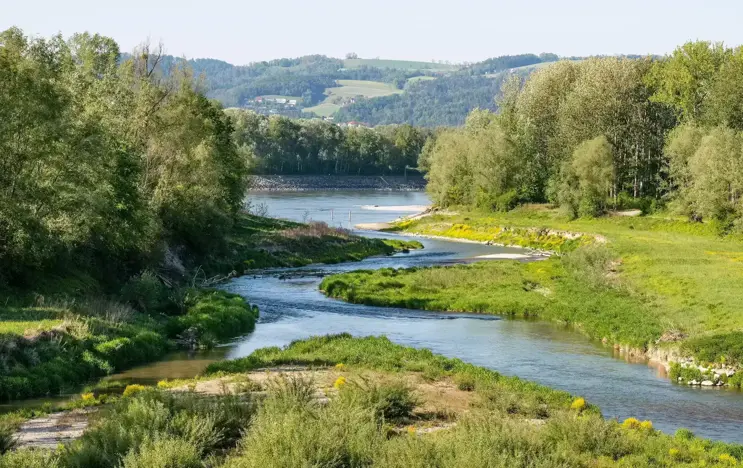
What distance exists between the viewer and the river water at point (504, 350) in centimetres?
3219

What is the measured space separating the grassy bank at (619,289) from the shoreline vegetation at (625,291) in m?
0.07

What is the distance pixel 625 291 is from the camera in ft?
187

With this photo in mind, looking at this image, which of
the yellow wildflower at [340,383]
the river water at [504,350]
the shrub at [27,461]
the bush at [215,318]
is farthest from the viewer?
the bush at [215,318]

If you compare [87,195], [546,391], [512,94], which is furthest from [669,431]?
[512,94]

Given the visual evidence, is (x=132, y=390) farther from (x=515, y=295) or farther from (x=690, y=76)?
(x=690, y=76)

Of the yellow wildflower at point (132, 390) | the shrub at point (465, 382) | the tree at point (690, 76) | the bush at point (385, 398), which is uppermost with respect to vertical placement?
the tree at point (690, 76)

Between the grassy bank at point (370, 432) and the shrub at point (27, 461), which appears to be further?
the grassy bank at point (370, 432)

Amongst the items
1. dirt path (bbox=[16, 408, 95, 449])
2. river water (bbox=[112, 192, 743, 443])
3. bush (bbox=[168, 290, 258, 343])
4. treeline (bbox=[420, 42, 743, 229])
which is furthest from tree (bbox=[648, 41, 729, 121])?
dirt path (bbox=[16, 408, 95, 449])

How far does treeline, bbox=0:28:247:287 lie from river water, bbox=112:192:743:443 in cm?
762

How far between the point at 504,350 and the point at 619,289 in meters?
17.1

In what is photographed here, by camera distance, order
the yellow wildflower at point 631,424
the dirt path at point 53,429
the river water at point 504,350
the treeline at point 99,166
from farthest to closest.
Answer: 1. the treeline at point 99,166
2. the river water at point 504,350
3. the yellow wildflower at point 631,424
4. the dirt path at point 53,429

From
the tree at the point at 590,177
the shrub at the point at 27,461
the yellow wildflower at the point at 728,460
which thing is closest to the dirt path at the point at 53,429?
the shrub at the point at 27,461

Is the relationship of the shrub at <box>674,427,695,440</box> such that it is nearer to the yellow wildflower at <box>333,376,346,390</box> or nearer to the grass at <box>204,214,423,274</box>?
the yellow wildflower at <box>333,376,346,390</box>

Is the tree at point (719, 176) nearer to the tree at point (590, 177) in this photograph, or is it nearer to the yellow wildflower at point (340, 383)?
the tree at point (590, 177)
